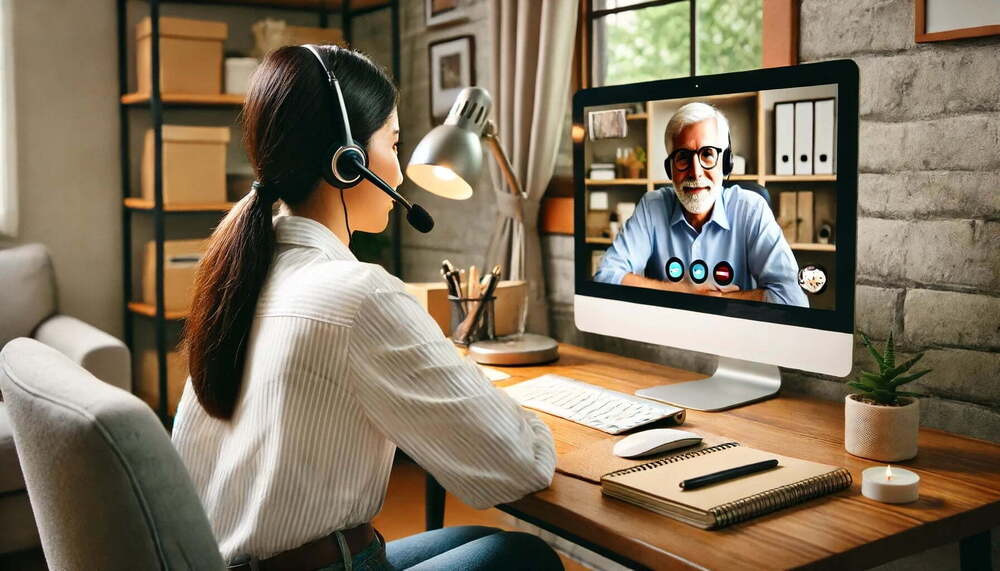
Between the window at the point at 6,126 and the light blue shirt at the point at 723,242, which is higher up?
the window at the point at 6,126

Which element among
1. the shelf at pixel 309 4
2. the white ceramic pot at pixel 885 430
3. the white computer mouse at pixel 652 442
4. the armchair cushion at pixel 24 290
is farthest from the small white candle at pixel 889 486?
the shelf at pixel 309 4

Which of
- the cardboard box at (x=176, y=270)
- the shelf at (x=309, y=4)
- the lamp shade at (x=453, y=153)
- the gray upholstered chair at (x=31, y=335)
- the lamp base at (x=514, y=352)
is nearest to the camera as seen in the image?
the lamp shade at (x=453, y=153)

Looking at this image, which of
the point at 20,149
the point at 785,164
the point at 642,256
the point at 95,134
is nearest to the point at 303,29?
the point at 95,134

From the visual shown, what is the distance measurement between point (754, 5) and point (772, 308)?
0.99 m

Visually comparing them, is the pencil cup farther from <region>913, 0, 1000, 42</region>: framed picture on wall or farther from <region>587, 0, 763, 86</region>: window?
<region>913, 0, 1000, 42</region>: framed picture on wall

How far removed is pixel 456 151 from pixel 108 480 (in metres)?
1.14

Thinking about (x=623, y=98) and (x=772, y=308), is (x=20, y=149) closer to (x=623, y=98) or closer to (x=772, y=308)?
(x=623, y=98)

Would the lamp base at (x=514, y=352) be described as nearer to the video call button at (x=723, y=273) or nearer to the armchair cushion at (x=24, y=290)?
the video call button at (x=723, y=273)

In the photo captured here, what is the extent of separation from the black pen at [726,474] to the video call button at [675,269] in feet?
1.66

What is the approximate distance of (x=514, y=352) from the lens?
2031 mm

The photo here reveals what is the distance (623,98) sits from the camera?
1816 millimetres

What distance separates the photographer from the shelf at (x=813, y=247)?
1445 mm

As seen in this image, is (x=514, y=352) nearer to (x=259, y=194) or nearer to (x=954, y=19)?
(x=259, y=194)

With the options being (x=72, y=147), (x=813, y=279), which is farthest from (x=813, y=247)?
(x=72, y=147)
